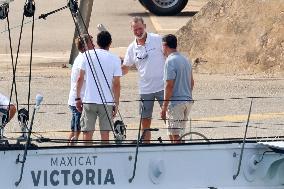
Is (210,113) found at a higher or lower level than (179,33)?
lower

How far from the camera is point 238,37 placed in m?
26.4

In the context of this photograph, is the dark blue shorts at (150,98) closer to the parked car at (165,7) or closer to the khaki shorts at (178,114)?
the khaki shorts at (178,114)

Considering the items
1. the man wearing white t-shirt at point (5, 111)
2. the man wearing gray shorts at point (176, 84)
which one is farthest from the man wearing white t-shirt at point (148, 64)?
the man wearing white t-shirt at point (5, 111)

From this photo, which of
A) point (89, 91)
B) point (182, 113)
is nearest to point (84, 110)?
point (89, 91)

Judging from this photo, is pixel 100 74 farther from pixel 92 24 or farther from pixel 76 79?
pixel 92 24

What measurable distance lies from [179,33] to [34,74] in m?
3.65

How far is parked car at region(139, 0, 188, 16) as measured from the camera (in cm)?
3556

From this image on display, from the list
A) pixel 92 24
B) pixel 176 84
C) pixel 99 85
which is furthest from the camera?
pixel 92 24

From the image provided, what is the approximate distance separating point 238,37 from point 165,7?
31.6 feet

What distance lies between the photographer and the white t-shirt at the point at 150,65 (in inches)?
612

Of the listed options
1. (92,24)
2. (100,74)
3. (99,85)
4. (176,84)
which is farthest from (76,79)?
(92,24)

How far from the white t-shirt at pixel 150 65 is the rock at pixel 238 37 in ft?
33.0

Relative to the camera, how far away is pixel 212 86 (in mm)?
23953

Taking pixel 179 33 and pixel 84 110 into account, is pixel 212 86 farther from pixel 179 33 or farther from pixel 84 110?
pixel 84 110
